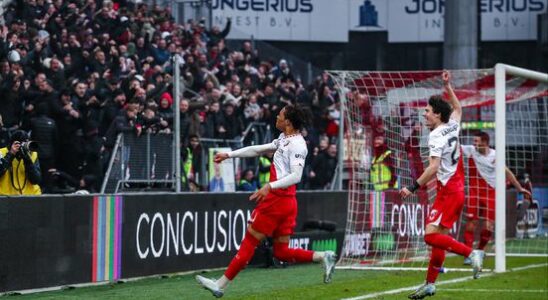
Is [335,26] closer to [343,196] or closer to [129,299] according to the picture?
[343,196]

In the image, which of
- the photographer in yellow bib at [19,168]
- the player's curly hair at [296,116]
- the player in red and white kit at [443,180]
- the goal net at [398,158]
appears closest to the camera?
the player's curly hair at [296,116]

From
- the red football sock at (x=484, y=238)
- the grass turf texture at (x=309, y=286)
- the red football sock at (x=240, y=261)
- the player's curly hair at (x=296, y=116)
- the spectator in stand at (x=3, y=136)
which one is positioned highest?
the player's curly hair at (x=296, y=116)

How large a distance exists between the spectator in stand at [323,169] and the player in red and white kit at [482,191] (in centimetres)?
316

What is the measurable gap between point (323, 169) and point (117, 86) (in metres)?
4.62

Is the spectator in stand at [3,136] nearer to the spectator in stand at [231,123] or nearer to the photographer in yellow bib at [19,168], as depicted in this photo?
the photographer in yellow bib at [19,168]

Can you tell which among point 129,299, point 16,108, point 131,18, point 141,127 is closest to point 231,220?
point 141,127

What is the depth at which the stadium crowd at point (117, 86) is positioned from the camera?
16.6 m

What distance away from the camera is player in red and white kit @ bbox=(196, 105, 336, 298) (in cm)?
1193

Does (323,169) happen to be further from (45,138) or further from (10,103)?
(10,103)

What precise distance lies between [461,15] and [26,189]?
2056cm

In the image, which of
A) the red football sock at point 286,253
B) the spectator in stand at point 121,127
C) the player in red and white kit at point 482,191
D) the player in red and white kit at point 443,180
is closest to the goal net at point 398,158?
the player in red and white kit at point 482,191

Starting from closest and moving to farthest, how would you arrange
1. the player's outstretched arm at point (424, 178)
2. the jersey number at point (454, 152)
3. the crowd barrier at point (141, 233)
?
the player's outstretched arm at point (424, 178) < the jersey number at point (454, 152) < the crowd barrier at point (141, 233)

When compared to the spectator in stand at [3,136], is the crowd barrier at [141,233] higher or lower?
lower

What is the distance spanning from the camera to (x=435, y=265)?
42.1ft
